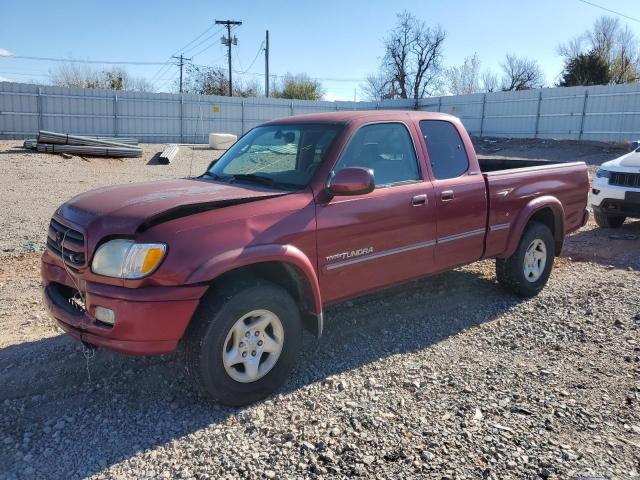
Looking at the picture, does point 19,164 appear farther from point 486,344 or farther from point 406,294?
point 486,344

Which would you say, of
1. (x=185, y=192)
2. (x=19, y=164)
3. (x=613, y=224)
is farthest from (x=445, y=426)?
(x=19, y=164)

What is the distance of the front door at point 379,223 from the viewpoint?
398 cm

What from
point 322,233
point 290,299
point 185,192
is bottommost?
point 290,299

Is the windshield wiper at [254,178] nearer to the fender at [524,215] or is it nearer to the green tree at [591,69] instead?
the fender at [524,215]

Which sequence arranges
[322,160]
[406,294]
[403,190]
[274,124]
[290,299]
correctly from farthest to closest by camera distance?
[406,294] < [274,124] < [403,190] < [322,160] < [290,299]

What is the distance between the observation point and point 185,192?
12.6 feet

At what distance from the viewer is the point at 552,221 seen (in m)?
6.23

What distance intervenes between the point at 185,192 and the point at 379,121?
1751 millimetres

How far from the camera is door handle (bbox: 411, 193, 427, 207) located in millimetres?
4508

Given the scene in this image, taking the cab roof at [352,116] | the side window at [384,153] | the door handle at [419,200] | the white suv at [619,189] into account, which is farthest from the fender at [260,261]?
the white suv at [619,189]

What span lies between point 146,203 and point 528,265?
419cm

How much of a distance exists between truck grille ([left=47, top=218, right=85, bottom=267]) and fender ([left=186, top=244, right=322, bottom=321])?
0.78 meters

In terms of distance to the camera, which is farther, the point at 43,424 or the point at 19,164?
the point at 19,164

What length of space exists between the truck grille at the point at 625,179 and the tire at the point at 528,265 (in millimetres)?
3987
